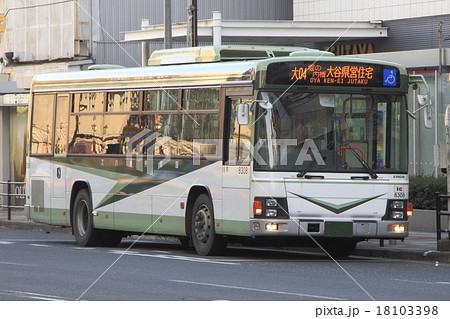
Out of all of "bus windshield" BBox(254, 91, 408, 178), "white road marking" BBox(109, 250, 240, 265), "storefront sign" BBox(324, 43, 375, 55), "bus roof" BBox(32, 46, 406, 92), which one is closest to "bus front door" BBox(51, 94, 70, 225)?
"bus roof" BBox(32, 46, 406, 92)

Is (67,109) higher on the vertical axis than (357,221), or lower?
higher

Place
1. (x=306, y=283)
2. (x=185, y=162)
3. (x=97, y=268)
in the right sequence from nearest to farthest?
(x=306, y=283) < (x=97, y=268) < (x=185, y=162)

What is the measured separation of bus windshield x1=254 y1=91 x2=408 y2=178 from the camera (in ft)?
62.5

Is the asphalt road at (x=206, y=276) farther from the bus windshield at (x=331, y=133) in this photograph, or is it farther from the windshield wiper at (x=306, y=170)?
the bus windshield at (x=331, y=133)

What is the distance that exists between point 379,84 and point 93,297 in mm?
7669

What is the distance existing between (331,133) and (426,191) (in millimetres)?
7852

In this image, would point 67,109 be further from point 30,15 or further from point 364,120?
point 30,15

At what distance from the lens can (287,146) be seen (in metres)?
19.1

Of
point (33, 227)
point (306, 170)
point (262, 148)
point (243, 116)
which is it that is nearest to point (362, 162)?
point (306, 170)

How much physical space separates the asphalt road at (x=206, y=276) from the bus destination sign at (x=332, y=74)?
273cm

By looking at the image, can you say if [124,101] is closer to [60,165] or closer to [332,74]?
[60,165]

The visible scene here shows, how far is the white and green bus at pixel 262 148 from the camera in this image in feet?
62.5

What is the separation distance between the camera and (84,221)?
2402 cm

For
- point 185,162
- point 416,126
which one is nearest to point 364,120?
point 185,162
